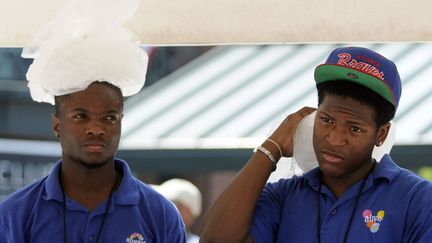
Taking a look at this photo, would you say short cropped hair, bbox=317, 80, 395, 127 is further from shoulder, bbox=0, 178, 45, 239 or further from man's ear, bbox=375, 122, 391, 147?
shoulder, bbox=0, 178, 45, 239

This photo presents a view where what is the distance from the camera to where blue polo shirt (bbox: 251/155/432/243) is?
3787 millimetres

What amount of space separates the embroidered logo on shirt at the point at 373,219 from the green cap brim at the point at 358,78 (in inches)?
14.3

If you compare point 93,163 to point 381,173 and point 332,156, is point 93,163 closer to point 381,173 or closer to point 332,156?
point 332,156

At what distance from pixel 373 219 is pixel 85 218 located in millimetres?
993

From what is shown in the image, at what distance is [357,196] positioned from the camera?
12.8ft

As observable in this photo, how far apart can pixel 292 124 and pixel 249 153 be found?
6.42 meters

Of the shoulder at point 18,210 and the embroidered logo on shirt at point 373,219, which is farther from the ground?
the embroidered logo on shirt at point 373,219

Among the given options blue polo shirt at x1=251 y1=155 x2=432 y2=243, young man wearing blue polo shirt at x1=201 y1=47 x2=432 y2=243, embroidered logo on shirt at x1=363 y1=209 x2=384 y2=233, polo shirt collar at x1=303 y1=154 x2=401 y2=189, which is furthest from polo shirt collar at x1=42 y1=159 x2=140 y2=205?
embroidered logo on shirt at x1=363 y1=209 x2=384 y2=233

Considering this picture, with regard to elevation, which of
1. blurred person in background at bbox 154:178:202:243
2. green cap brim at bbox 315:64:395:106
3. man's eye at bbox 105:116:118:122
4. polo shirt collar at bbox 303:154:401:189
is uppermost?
green cap brim at bbox 315:64:395:106

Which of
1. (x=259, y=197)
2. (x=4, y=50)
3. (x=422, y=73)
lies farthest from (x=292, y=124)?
(x=4, y=50)

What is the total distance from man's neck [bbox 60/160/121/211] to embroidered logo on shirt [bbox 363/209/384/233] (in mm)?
939

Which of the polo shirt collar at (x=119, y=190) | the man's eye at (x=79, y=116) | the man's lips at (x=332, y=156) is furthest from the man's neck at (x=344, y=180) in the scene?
the man's eye at (x=79, y=116)

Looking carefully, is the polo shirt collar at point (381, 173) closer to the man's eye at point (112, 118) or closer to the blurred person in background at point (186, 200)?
the man's eye at point (112, 118)

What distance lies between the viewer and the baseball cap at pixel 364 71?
3828 mm
